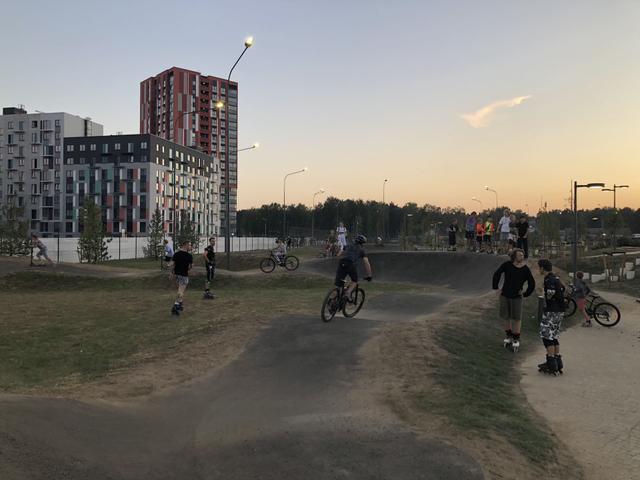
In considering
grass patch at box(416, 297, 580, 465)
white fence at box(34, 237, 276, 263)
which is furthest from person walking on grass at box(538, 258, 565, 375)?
white fence at box(34, 237, 276, 263)

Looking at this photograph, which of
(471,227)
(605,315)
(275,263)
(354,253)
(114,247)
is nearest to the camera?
(354,253)

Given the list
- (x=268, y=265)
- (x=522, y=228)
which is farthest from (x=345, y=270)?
(x=268, y=265)

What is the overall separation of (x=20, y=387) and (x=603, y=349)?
12.7m

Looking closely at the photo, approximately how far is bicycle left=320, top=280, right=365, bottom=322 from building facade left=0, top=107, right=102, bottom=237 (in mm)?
109393

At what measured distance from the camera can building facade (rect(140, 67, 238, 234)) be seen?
432 ft

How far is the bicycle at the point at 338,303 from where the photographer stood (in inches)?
436

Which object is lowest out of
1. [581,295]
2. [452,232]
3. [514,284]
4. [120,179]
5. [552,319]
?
[581,295]

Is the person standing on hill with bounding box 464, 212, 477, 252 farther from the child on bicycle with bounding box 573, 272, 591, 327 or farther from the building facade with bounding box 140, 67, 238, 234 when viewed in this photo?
the building facade with bounding box 140, 67, 238, 234

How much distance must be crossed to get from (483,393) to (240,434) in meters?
3.77

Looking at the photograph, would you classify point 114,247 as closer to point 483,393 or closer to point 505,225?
point 505,225

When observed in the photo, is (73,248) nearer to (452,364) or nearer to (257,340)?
(257,340)

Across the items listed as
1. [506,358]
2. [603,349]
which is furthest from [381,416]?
[603,349]

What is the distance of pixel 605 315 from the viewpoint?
15414 mm

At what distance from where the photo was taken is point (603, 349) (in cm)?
1188
